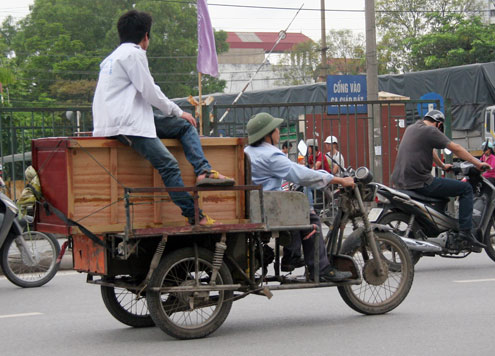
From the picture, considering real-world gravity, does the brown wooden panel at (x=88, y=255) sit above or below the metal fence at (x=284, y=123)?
below

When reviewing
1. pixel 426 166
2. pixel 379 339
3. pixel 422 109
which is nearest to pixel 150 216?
pixel 379 339

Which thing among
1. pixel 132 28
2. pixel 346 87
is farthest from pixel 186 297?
pixel 346 87

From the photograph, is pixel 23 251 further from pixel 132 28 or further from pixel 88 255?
pixel 132 28

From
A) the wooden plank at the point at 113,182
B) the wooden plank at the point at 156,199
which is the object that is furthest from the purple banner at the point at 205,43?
the wooden plank at the point at 113,182

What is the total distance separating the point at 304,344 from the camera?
563cm

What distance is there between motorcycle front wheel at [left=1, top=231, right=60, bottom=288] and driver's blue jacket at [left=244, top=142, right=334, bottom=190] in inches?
149

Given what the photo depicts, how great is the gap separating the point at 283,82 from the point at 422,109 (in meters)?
55.9

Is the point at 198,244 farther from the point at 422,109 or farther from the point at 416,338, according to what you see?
the point at 422,109

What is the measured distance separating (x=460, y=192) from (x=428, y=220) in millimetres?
497

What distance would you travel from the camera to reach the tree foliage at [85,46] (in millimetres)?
51406

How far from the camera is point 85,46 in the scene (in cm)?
5597

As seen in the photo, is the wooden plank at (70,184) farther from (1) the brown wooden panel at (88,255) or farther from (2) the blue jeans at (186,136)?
(2) the blue jeans at (186,136)

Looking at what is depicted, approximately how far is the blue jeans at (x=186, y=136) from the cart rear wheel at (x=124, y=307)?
4.11 ft

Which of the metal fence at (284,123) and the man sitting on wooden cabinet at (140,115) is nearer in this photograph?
the man sitting on wooden cabinet at (140,115)
